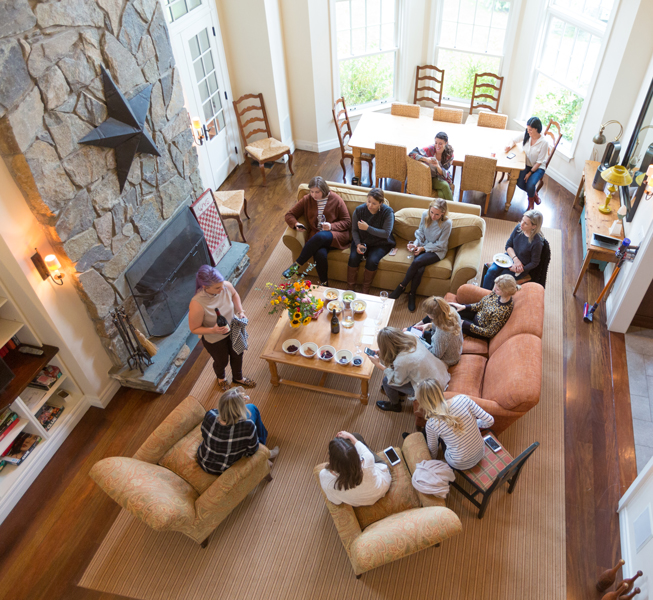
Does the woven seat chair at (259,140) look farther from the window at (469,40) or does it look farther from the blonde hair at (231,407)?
the blonde hair at (231,407)

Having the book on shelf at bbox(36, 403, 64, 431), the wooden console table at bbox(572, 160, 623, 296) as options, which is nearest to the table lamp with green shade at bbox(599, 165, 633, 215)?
the wooden console table at bbox(572, 160, 623, 296)

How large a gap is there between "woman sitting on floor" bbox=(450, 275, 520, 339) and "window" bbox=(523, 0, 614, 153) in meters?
3.60

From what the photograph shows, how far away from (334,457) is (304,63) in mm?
5846

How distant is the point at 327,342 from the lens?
409 cm

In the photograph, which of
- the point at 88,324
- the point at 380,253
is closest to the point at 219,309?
the point at 88,324

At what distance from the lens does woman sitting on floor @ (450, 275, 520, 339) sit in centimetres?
385

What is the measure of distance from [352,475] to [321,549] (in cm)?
87

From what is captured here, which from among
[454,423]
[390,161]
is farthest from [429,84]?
[454,423]

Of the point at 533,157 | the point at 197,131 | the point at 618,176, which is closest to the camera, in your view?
the point at 618,176

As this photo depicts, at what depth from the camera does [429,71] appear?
7.80m

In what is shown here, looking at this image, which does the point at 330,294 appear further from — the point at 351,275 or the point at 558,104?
the point at 558,104

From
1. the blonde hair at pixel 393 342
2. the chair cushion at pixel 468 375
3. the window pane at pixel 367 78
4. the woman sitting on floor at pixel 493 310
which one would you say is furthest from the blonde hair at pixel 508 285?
the window pane at pixel 367 78

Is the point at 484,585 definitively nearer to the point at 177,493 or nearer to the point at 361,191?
the point at 177,493

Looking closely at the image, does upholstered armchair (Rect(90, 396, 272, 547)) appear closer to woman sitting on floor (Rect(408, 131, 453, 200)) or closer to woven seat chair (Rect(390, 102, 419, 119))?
woman sitting on floor (Rect(408, 131, 453, 200))
